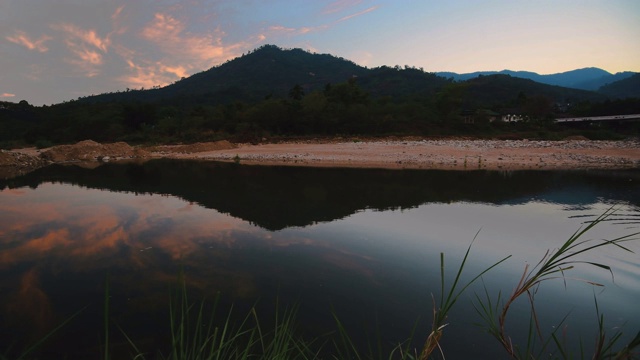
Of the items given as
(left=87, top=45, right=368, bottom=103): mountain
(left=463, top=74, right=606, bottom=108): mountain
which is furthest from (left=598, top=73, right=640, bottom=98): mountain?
(left=87, top=45, right=368, bottom=103): mountain

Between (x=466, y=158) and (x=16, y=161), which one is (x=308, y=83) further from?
(x=16, y=161)

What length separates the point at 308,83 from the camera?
141 metres

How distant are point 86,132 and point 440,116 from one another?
4984 centimetres

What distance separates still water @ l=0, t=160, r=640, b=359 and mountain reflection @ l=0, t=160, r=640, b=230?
0.14 metres

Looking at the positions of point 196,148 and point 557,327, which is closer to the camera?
point 557,327

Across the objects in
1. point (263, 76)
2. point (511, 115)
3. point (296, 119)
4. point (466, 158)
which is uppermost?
point (263, 76)

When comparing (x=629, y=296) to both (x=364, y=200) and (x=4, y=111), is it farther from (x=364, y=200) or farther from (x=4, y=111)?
(x=4, y=111)

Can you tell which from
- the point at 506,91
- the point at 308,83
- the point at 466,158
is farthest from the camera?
the point at 308,83

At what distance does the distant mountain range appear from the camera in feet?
348

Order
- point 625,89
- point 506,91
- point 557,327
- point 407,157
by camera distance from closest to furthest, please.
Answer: point 557,327
point 407,157
point 506,91
point 625,89

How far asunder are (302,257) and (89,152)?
30246mm

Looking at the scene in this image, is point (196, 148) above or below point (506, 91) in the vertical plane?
below

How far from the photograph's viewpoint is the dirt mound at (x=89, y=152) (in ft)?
89.0

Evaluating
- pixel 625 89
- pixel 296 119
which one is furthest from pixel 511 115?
pixel 625 89
